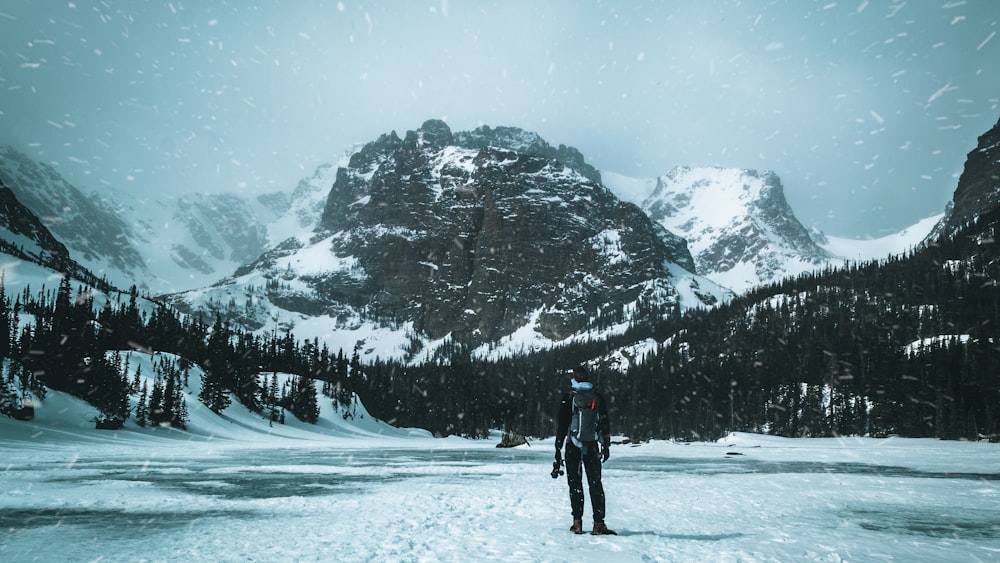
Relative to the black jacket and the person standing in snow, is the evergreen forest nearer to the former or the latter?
the black jacket

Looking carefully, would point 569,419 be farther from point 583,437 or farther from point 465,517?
point 465,517

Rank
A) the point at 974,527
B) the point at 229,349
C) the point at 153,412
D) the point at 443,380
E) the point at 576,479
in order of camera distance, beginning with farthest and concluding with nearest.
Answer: the point at 443,380 → the point at 229,349 → the point at 153,412 → the point at 974,527 → the point at 576,479

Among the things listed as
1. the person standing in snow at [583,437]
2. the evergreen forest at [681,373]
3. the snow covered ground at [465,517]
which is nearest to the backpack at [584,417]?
the person standing in snow at [583,437]

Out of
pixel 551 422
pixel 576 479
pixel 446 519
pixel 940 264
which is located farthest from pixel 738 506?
pixel 940 264

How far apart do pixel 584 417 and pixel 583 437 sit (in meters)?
0.35

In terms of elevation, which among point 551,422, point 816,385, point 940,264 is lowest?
point 551,422

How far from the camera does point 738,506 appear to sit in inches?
586

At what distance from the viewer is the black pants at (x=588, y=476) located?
10836 mm

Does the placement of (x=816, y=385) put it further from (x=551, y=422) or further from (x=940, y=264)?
(x=940, y=264)

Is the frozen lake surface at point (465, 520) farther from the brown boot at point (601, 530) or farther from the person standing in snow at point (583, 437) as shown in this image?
the person standing in snow at point (583, 437)

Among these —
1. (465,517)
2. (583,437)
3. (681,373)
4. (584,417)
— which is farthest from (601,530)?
(681,373)

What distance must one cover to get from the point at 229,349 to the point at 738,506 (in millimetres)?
109697

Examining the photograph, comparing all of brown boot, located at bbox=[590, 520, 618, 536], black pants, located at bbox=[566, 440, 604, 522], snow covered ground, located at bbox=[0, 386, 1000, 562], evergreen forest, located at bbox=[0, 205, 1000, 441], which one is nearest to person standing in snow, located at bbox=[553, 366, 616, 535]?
black pants, located at bbox=[566, 440, 604, 522]

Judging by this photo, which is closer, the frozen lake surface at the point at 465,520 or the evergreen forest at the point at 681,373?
the frozen lake surface at the point at 465,520
